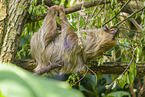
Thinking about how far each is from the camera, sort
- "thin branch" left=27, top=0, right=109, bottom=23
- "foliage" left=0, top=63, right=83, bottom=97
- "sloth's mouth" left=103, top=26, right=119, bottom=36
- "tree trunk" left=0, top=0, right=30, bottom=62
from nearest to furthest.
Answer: "foliage" left=0, top=63, right=83, bottom=97 < "tree trunk" left=0, top=0, right=30, bottom=62 < "sloth's mouth" left=103, top=26, right=119, bottom=36 < "thin branch" left=27, top=0, right=109, bottom=23

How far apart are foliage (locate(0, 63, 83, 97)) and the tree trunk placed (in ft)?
9.35

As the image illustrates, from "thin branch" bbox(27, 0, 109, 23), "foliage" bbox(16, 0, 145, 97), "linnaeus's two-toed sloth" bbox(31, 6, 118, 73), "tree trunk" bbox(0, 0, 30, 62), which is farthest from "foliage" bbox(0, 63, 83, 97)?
"thin branch" bbox(27, 0, 109, 23)

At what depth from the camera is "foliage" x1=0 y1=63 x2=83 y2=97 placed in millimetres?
544

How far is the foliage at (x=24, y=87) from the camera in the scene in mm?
544

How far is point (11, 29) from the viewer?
3.37m

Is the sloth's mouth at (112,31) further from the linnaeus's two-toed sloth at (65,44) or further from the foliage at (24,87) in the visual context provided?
the foliage at (24,87)

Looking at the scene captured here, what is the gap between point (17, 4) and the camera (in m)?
3.51

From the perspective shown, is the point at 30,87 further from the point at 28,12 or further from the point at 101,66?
the point at 101,66

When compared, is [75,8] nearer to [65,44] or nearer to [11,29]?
[65,44]

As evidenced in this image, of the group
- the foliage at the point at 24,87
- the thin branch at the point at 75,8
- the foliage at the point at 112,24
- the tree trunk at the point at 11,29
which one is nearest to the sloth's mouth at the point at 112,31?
the foliage at the point at 112,24

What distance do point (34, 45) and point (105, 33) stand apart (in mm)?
1805

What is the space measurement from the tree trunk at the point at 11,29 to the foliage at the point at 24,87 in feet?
9.35

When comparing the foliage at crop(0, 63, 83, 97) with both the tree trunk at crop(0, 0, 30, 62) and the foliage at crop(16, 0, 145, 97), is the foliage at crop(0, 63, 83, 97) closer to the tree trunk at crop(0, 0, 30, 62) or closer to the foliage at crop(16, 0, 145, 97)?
the tree trunk at crop(0, 0, 30, 62)

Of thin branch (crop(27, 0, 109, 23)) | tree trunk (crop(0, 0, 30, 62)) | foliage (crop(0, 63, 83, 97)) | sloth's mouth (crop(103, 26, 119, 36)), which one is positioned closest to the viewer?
foliage (crop(0, 63, 83, 97))
